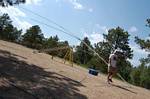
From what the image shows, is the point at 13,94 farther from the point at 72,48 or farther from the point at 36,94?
the point at 72,48

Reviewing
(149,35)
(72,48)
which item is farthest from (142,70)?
(72,48)

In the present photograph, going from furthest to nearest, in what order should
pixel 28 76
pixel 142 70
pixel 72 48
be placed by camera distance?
pixel 142 70 → pixel 72 48 → pixel 28 76

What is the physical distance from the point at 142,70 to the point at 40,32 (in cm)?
3357

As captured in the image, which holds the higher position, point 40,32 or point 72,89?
point 40,32

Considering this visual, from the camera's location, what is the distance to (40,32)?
94250 mm

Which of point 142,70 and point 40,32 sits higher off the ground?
point 40,32

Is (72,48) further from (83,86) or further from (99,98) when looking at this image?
(99,98)

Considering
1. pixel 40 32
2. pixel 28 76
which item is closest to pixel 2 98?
pixel 28 76

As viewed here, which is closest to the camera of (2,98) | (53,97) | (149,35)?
(2,98)

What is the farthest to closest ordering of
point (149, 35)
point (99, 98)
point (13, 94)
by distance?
1. point (149, 35)
2. point (99, 98)
3. point (13, 94)

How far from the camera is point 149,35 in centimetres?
4147

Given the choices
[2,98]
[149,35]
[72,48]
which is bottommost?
[2,98]

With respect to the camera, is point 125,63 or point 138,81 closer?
point 125,63

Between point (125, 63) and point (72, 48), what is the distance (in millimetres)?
50436
